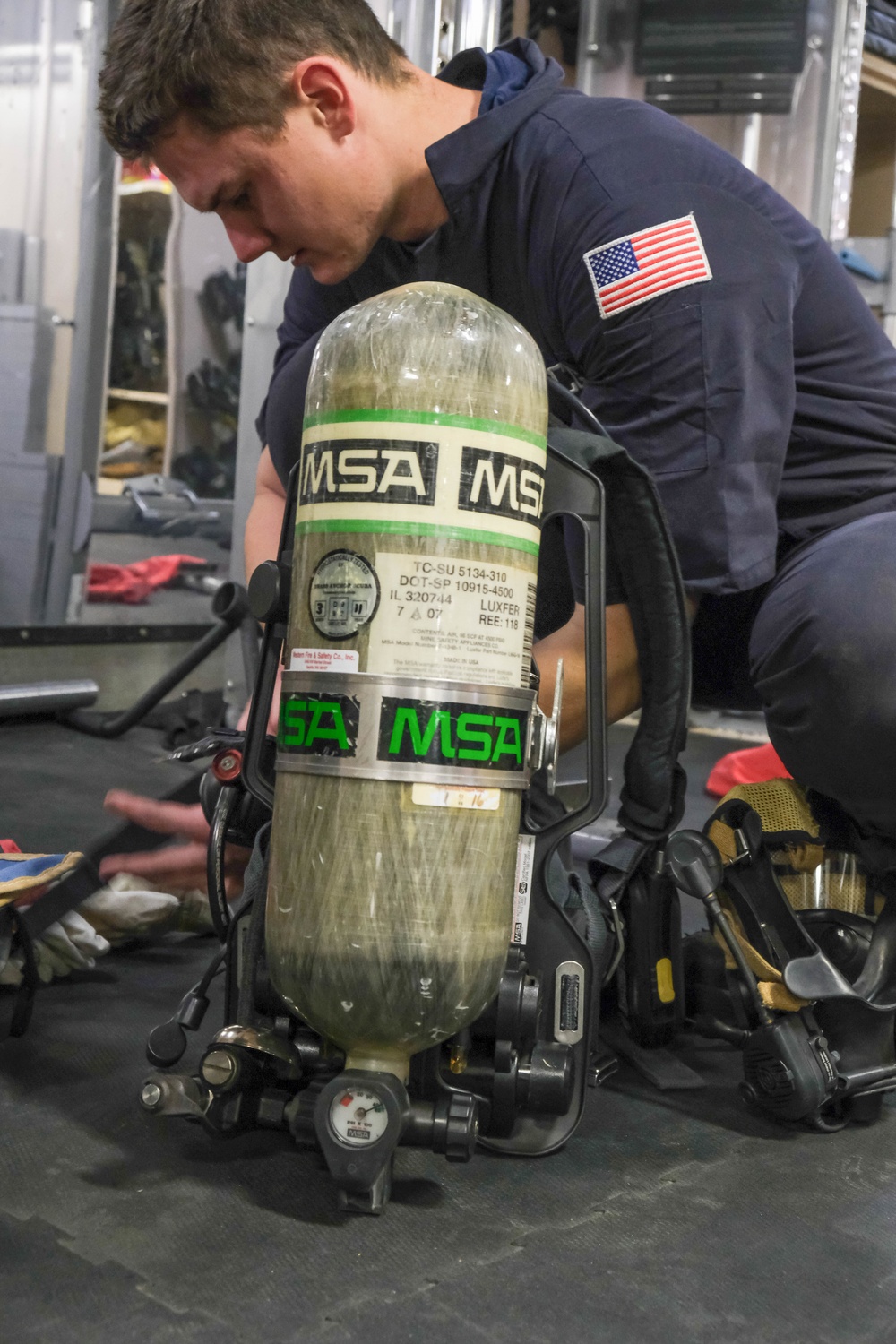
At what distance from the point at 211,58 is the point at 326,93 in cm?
11

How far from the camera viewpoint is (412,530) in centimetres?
78

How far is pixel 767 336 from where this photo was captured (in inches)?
41.9

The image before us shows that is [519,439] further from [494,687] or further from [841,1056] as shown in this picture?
[841,1056]

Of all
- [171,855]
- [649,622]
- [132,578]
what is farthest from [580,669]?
[132,578]

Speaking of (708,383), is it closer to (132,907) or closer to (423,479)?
(423,479)

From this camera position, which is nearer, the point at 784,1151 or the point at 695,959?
the point at 784,1151

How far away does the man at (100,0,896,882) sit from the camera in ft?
3.36

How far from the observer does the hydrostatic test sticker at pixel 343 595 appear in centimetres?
79

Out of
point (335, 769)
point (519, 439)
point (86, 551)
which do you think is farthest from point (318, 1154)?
point (86, 551)

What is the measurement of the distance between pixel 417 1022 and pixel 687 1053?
500mm

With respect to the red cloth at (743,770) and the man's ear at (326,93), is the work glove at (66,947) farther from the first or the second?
the red cloth at (743,770)

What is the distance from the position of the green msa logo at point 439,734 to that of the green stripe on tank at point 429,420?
0.18 m

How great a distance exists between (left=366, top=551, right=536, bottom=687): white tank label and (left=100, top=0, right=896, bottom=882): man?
20 cm

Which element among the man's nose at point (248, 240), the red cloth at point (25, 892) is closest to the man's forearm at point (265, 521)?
the man's nose at point (248, 240)
